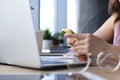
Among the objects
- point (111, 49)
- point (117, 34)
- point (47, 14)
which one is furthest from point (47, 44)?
point (47, 14)

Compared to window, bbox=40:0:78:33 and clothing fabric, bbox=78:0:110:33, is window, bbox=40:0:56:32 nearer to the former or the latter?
window, bbox=40:0:78:33

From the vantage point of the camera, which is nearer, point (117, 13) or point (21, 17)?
point (21, 17)

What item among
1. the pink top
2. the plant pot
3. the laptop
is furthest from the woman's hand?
the plant pot

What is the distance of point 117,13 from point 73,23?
4.56ft

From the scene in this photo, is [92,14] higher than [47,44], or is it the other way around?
[92,14]

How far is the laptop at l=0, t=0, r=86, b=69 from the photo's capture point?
0.75 meters

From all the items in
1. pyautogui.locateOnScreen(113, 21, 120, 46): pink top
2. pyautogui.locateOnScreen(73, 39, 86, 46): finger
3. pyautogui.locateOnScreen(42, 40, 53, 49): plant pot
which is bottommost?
pyautogui.locateOnScreen(42, 40, 53, 49): plant pot

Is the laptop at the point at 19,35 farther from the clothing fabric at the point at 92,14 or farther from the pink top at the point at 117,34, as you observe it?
the clothing fabric at the point at 92,14

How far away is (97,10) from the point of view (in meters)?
2.76

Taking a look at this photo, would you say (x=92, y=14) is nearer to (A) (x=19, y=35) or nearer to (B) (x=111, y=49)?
(B) (x=111, y=49)

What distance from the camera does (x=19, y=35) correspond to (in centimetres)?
81

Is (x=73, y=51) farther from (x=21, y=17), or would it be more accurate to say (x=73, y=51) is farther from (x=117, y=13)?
(x=117, y=13)

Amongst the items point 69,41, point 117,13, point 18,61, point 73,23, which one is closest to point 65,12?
point 73,23

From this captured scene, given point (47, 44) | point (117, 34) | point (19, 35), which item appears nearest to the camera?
point (19, 35)
